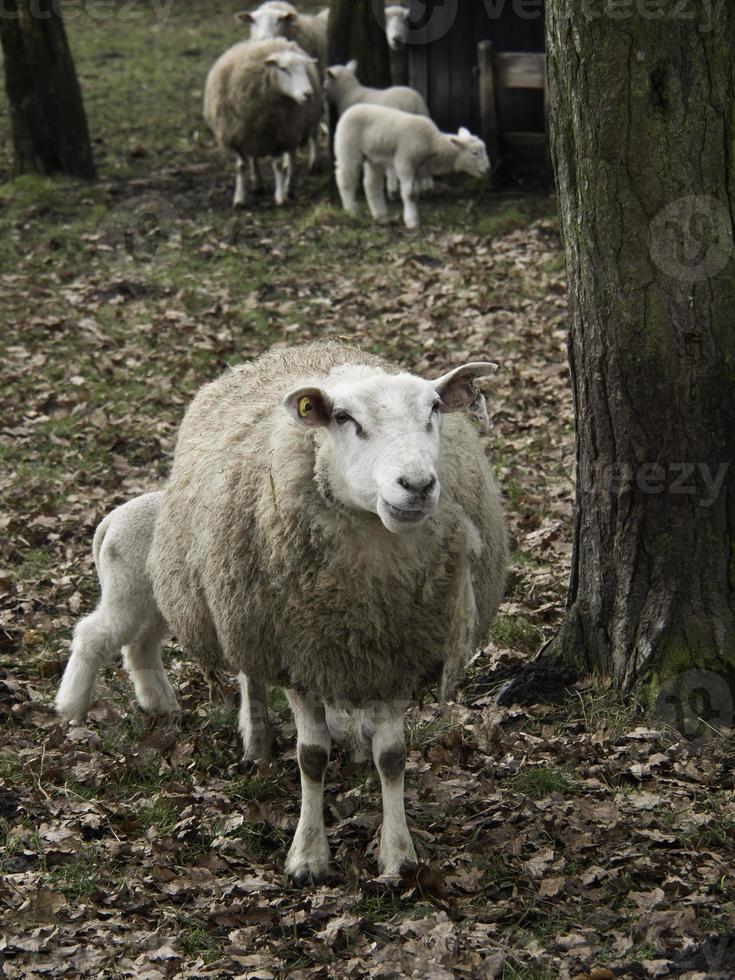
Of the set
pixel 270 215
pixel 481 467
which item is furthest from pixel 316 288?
pixel 481 467

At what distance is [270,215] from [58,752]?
971 centimetres

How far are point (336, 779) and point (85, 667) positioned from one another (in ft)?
4.42

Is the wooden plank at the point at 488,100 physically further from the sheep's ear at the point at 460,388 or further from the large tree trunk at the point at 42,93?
the sheep's ear at the point at 460,388

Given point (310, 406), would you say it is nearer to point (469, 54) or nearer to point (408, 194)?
point (408, 194)

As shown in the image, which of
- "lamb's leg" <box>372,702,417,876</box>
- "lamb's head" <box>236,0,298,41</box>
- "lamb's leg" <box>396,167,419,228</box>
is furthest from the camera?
"lamb's head" <box>236,0,298,41</box>

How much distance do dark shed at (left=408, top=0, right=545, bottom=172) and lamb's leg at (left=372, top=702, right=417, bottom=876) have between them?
11251mm

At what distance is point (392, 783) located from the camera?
4480 millimetres

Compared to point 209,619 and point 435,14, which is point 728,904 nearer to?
point 209,619

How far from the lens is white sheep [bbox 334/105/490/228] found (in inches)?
518

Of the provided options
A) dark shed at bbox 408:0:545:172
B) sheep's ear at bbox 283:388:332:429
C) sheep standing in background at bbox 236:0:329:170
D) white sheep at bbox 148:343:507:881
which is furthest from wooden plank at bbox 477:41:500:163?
sheep's ear at bbox 283:388:332:429

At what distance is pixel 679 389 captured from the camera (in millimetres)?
4676
